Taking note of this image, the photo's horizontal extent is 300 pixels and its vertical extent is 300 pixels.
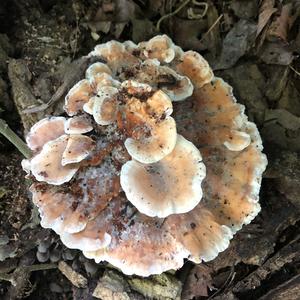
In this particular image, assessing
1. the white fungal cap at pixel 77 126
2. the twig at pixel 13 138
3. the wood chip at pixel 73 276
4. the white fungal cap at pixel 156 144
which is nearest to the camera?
the white fungal cap at pixel 156 144

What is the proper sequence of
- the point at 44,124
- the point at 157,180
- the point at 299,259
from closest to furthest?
the point at 157,180 → the point at 44,124 → the point at 299,259

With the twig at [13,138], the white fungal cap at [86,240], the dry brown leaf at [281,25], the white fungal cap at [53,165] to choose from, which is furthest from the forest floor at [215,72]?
the white fungal cap at [86,240]

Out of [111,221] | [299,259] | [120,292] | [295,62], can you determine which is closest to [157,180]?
[111,221]

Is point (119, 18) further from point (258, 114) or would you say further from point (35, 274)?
point (35, 274)

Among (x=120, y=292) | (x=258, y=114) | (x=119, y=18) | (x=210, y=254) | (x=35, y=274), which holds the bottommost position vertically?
(x=35, y=274)

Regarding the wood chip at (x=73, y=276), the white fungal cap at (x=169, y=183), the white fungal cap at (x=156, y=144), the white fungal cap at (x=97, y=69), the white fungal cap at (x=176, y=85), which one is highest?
the white fungal cap at (x=176, y=85)

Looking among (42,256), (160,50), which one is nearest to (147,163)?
(160,50)

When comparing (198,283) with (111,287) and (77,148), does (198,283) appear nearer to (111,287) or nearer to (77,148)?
(111,287)

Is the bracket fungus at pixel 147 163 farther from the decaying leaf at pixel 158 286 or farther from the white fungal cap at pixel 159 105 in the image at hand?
the decaying leaf at pixel 158 286
